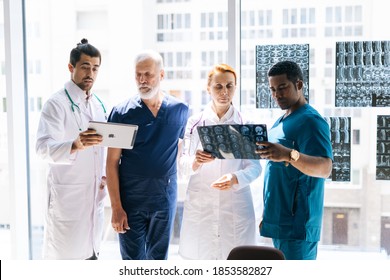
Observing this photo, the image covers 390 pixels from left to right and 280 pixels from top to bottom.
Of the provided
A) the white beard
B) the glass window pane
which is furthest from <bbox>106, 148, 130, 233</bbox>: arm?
the glass window pane

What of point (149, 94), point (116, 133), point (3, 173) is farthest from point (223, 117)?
point (3, 173)

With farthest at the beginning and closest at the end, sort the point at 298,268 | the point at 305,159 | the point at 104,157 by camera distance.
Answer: the point at 104,157, the point at 305,159, the point at 298,268

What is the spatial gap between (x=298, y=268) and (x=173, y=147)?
1.19 meters

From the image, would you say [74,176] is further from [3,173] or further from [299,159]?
[299,159]

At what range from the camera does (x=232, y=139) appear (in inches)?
80.1

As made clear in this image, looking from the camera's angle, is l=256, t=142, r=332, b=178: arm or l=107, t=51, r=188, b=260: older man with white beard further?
l=107, t=51, r=188, b=260: older man with white beard

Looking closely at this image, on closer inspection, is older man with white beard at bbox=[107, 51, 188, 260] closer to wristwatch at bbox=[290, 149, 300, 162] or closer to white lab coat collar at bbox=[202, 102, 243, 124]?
white lab coat collar at bbox=[202, 102, 243, 124]

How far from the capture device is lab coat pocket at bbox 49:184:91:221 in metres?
2.28

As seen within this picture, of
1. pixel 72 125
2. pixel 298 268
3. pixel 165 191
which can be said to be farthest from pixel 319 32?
pixel 298 268

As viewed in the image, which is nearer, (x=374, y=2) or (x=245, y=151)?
(x=245, y=151)

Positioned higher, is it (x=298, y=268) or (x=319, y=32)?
(x=319, y=32)

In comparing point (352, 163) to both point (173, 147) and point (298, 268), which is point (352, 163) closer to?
point (173, 147)

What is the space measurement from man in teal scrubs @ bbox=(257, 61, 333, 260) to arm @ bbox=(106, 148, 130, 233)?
71 cm

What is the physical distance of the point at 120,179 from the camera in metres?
2.26
